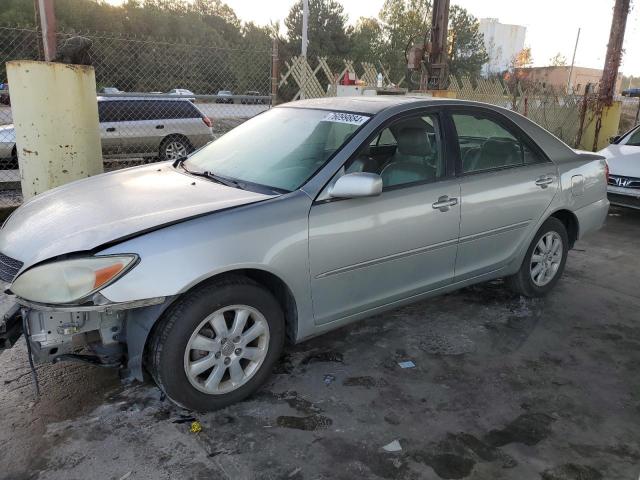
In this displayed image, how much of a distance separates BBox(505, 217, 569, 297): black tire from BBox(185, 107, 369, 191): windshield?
75.7 inches

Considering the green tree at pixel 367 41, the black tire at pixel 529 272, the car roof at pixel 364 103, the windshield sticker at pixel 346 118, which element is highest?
the green tree at pixel 367 41

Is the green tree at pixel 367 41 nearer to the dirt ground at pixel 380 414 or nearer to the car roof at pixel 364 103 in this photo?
the car roof at pixel 364 103

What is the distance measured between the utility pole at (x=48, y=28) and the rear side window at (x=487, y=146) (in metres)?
3.95

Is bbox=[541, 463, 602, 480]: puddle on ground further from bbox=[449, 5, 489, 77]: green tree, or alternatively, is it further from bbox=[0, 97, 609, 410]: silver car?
bbox=[449, 5, 489, 77]: green tree

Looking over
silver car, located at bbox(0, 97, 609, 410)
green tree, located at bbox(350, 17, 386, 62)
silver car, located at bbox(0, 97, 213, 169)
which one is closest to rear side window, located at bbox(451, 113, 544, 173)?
silver car, located at bbox(0, 97, 609, 410)

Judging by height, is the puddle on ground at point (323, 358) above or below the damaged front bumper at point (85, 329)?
below

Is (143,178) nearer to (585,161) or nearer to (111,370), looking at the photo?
(111,370)

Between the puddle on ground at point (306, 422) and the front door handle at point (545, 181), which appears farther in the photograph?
the front door handle at point (545, 181)

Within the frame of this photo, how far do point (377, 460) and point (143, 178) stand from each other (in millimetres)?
2285

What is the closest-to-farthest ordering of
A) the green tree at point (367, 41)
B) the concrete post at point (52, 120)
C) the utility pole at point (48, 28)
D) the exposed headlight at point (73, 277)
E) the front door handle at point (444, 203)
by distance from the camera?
1. the exposed headlight at point (73, 277)
2. the front door handle at point (444, 203)
3. the concrete post at point (52, 120)
4. the utility pole at point (48, 28)
5. the green tree at point (367, 41)

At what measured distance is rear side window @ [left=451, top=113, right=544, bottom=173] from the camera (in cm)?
375

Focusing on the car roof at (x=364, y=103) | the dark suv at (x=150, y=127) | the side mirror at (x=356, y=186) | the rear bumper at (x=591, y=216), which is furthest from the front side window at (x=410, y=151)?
the dark suv at (x=150, y=127)

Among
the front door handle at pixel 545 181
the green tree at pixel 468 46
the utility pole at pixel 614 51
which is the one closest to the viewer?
the front door handle at pixel 545 181

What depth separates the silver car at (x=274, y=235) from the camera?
2.53 m
